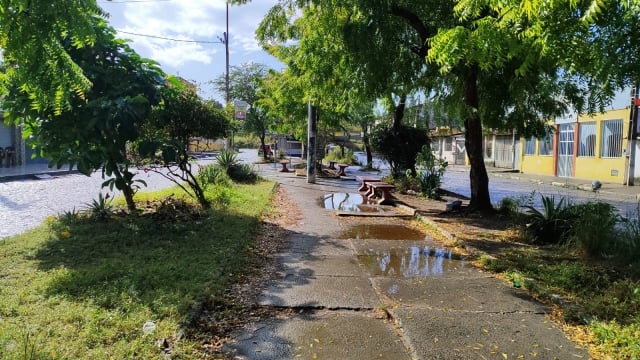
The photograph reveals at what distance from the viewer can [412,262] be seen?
6758 millimetres

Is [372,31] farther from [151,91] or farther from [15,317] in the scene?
[15,317]

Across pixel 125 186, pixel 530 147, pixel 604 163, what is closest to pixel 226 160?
pixel 125 186

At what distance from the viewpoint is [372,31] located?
9125 mm

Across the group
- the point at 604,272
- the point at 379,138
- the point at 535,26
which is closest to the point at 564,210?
the point at 604,272

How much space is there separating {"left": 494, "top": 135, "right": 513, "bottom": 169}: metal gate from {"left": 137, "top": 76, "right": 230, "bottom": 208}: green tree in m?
28.4

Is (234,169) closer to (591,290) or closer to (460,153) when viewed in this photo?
(591,290)

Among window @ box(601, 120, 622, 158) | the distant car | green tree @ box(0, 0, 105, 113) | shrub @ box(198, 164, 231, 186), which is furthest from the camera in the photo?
the distant car

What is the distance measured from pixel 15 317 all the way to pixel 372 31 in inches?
292

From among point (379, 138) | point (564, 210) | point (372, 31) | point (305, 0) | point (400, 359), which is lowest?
point (400, 359)

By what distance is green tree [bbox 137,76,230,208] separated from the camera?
342 inches

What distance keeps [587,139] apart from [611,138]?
6.38 feet

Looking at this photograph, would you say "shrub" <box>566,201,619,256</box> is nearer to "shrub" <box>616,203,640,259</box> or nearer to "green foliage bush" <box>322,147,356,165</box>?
"shrub" <box>616,203,640,259</box>

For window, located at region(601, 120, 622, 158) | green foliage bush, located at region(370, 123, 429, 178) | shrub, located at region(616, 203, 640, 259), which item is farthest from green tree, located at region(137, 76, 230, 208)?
window, located at region(601, 120, 622, 158)

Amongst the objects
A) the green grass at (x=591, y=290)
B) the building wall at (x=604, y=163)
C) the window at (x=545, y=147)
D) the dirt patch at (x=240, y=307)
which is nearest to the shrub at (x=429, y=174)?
the green grass at (x=591, y=290)
